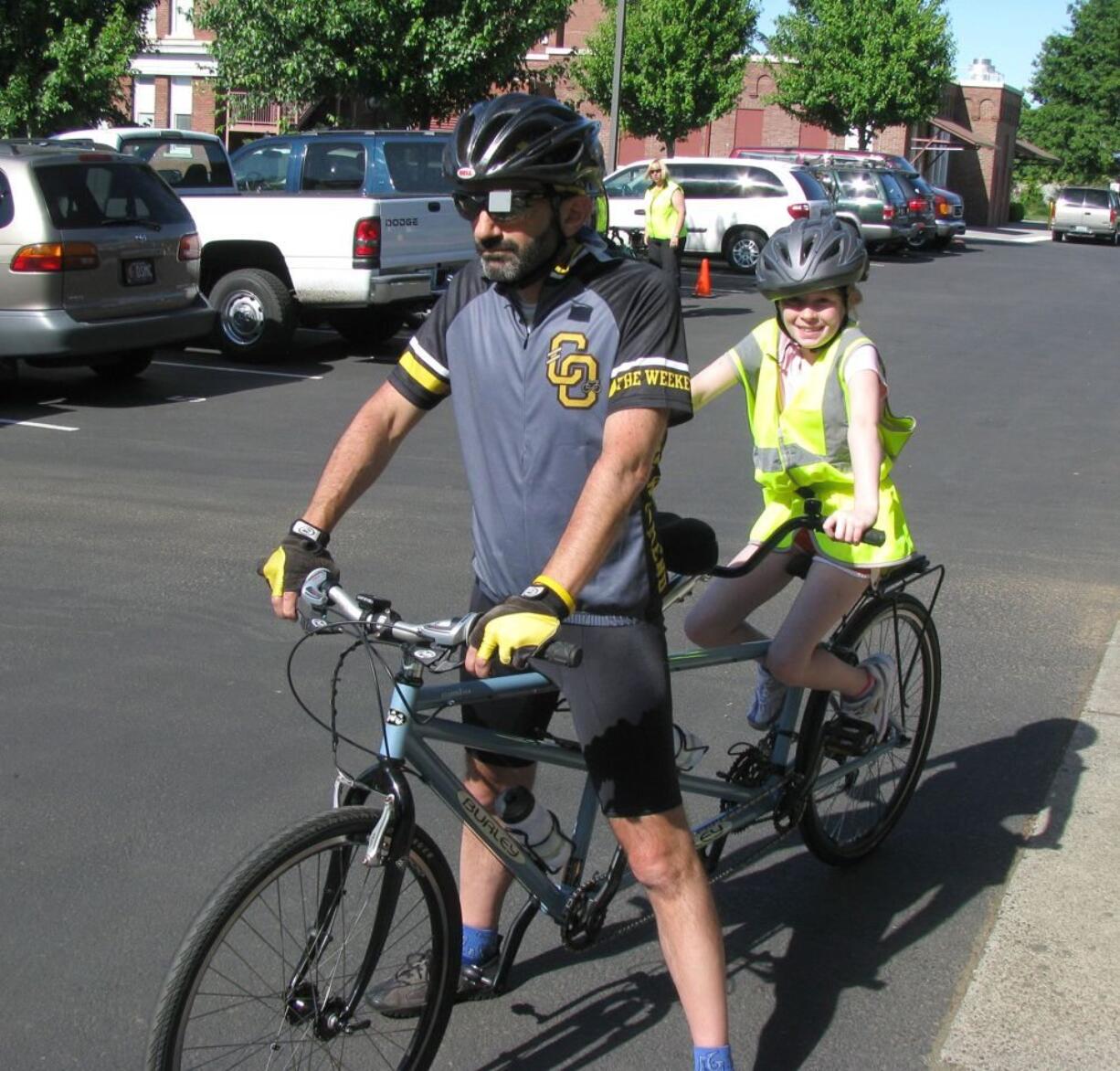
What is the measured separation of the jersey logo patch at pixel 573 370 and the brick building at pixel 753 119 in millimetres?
39765

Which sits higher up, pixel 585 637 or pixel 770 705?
pixel 585 637

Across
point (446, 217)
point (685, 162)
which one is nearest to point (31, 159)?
point (446, 217)

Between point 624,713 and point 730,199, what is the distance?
2515cm

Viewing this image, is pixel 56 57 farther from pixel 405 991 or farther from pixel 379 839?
pixel 379 839

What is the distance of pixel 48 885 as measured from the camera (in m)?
3.96

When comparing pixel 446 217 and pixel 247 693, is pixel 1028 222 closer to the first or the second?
pixel 446 217

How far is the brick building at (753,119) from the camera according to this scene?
4884cm

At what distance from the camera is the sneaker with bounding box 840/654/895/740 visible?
4.00m

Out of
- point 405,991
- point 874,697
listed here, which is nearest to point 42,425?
point 874,697

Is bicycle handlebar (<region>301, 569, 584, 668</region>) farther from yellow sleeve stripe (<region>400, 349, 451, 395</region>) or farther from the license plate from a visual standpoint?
the license plate

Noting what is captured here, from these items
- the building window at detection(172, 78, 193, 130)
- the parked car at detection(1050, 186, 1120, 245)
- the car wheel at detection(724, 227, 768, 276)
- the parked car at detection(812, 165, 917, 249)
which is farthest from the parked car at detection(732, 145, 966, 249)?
the building window at detection(172, 78, 193, 130)

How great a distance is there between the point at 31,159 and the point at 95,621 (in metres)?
5.99

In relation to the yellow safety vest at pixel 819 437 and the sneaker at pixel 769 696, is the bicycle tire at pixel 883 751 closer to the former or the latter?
the sneaker at pixel 769 696

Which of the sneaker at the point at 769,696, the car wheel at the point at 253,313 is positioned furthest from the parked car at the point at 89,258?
the sneaker at the point at 769,696
